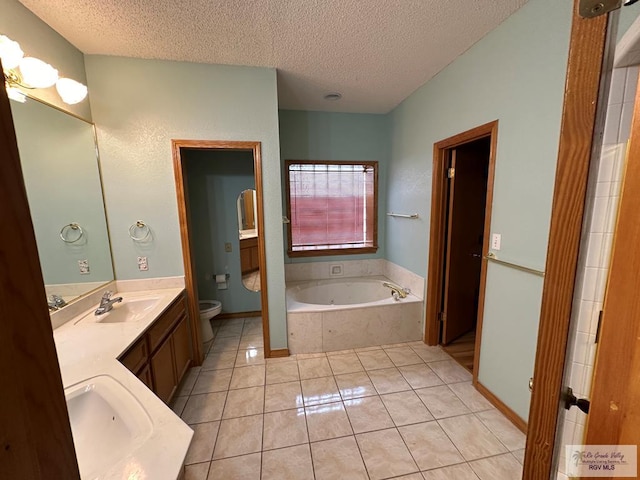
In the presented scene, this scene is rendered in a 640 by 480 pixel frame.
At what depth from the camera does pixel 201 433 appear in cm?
172

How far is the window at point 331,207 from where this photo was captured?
11.2ft

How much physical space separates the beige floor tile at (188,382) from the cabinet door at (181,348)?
0.08 metres

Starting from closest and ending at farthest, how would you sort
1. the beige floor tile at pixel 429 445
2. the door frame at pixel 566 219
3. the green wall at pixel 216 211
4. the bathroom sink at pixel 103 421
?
the door frame at pixel 566 219 → the bathroom sink at pixel 103 421 → the beige floor tile at pixel 429 445 → the green wall at pixel 216 211

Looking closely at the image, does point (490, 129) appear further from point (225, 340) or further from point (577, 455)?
point (225, 340)

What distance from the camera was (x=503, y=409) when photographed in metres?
1.85

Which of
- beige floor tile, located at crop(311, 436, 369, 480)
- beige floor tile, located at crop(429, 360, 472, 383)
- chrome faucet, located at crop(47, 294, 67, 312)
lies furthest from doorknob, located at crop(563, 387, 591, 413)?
chrome faucet, located at crop(47, 294, 67, 312)

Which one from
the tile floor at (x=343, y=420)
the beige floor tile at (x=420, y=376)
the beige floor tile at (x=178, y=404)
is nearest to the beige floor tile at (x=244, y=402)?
the tile floor at (x=343, y=420)

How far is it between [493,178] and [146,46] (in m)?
2.72

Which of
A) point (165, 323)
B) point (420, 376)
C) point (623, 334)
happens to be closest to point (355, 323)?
point (420, 376)

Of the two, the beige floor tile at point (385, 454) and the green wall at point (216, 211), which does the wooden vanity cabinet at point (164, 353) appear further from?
the beige floor tile at point (385, 454)

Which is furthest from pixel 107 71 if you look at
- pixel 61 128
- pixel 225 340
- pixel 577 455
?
pixel 577 455

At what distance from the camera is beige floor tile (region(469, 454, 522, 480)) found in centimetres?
144

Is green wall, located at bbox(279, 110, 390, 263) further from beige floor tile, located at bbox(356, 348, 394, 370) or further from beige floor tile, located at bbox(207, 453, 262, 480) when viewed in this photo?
beige floor tile, located at bbox(207, 453, 262, 480)

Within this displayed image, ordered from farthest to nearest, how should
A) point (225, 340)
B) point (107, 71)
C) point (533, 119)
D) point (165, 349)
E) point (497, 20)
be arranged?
point (225, 340)
point (107, 71)
point (165, 349)
point (497, 20)
point (533, 119)
